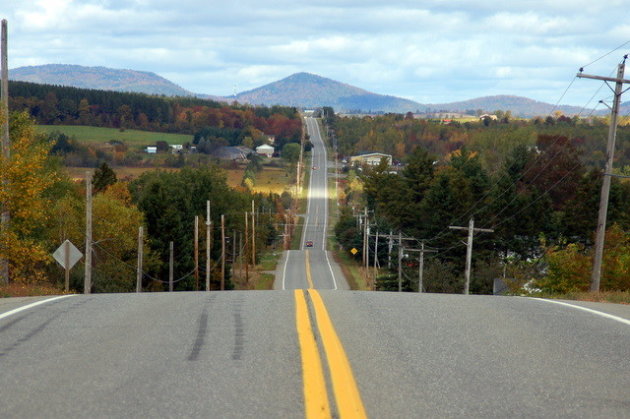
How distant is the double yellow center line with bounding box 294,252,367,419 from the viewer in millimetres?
5676

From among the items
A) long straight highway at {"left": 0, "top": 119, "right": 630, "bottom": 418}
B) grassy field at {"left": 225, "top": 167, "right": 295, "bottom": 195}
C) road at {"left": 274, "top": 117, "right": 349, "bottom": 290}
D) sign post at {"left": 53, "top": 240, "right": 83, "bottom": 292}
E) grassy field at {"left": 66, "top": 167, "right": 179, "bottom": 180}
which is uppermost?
long straight highway at {"left": 0, "top": 119, "right": 630, "bottom": 418}

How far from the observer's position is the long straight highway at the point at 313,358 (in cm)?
582

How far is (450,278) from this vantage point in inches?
2281

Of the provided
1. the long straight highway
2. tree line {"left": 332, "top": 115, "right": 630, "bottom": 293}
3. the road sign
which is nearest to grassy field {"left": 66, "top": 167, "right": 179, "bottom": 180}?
tree line {"left": 332, "top": 115, "right": 630, "bottom": 293}

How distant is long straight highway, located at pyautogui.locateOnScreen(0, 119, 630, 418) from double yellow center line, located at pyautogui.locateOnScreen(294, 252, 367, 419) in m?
0.02

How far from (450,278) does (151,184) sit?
84.0 ft

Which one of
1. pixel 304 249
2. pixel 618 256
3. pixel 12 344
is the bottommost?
pixel 304 249

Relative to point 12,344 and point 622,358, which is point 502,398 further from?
point 12,344

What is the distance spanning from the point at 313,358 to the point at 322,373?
0.60 metres

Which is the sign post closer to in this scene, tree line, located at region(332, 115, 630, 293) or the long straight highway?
the long straight highway

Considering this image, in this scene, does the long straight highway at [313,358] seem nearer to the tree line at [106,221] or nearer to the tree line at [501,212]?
the tree line at [106,221]

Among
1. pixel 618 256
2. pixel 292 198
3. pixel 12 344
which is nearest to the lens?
pixel 12 344

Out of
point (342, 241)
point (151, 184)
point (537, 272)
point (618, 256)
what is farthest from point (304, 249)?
point (618, 256)

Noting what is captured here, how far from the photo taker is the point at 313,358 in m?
7.29
